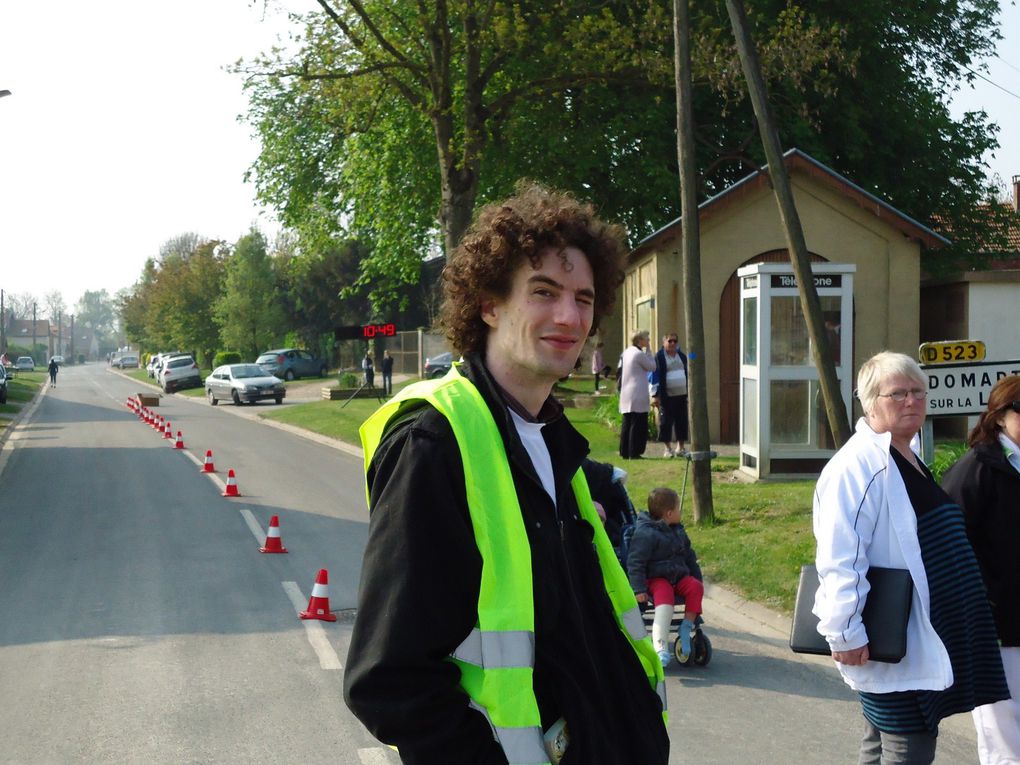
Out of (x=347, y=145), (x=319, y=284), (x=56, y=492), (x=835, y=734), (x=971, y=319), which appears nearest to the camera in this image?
(x=835, y=734)

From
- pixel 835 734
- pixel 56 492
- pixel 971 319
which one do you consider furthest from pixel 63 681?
pixel 971 319

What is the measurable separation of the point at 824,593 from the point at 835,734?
2.55 m

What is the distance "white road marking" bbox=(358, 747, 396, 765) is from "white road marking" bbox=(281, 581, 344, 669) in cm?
154

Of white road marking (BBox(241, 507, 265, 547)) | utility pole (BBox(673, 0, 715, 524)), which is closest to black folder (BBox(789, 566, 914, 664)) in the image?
utility pole (BBox(673, 0, 715, 524))

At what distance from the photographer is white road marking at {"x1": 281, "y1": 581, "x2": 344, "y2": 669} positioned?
778 cm

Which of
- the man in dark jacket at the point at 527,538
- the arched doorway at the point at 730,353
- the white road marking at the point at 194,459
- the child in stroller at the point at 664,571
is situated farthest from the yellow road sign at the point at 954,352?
the white road marking at the point at 194,459

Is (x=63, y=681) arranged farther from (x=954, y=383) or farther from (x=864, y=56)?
(x=864, y=56)

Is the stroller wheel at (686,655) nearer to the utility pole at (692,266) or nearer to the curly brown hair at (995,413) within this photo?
the curly brown hair at (995,413)

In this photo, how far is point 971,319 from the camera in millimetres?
20953

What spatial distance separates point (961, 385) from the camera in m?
7.62

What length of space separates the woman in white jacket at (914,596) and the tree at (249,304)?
67653 millimetres

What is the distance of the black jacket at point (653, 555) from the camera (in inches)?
299

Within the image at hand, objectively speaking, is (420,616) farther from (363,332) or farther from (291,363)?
(291,363)

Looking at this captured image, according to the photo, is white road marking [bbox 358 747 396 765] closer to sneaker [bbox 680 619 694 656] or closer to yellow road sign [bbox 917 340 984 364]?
sneaker [bbox 680 619 694 656]
